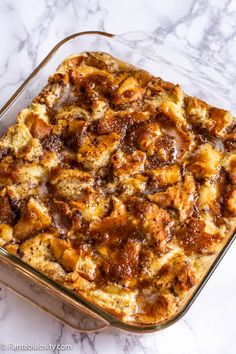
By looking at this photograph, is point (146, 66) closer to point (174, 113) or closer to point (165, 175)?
point (174, 113)

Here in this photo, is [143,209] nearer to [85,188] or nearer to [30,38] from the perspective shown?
[85,188]

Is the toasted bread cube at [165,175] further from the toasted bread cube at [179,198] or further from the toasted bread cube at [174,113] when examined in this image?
the toasted bread cube at [174,113]

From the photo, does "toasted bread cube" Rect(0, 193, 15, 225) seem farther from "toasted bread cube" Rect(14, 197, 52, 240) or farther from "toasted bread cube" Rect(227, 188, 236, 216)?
"toasted bread cube" Rect(227, 188, 236, 216)

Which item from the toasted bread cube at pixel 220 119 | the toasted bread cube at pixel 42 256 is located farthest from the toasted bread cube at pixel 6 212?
the toasted bread cube at pixel 220 119

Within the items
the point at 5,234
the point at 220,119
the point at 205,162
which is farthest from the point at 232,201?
the point at 5,234

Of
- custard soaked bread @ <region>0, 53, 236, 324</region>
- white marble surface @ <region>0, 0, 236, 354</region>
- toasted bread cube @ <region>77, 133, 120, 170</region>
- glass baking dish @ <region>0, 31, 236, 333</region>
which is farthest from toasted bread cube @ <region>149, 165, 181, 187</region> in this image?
white marble surface @ <region>0, 0, 236, 354</region>

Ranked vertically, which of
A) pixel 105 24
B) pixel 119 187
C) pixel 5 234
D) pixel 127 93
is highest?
pixel 105 24

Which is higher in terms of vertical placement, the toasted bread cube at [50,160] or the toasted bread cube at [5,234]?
the toasted bread cube at [50,160]

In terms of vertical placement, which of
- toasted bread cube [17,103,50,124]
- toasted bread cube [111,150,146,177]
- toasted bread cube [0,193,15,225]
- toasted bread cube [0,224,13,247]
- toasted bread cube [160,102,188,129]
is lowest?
toasted bread cube [0,224,13,247]
